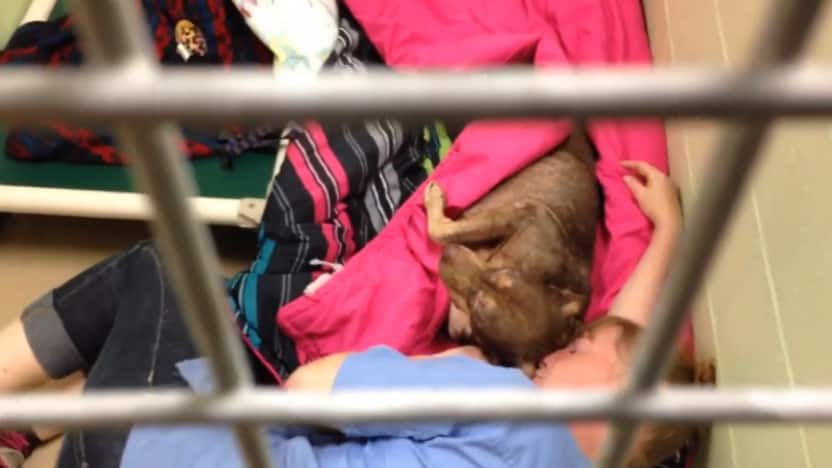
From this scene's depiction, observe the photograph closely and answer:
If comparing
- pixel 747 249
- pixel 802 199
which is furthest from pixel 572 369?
pixel 802 199

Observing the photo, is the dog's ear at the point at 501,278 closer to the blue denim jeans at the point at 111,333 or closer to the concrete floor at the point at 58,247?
the blue denim jeans at the point at 111,333

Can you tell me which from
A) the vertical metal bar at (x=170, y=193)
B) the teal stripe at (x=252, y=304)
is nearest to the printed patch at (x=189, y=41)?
the teal stripe at (x=252, y=304)

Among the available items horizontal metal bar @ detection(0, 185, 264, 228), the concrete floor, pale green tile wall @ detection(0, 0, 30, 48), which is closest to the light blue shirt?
horizontal metal bar @ detection(0, 185, 264, 228)

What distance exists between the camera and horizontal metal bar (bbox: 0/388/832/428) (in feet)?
1.23

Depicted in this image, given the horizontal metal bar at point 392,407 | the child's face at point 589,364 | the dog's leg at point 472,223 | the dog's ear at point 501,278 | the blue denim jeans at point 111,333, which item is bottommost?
the child's face at point 589,364

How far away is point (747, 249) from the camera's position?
1218 millimetres

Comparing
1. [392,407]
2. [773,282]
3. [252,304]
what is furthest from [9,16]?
[392,407]

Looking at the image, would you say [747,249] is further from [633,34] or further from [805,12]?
[805,12]

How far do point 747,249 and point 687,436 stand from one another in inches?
9.9

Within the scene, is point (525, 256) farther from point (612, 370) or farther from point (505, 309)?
point (612, 370)

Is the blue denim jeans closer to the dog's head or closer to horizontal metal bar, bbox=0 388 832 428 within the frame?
the dog's head

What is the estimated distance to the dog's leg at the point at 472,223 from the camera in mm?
1553

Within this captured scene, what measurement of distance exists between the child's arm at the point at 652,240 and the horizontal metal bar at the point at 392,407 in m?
0.94

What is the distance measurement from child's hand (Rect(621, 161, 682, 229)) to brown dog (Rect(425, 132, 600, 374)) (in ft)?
0.25
